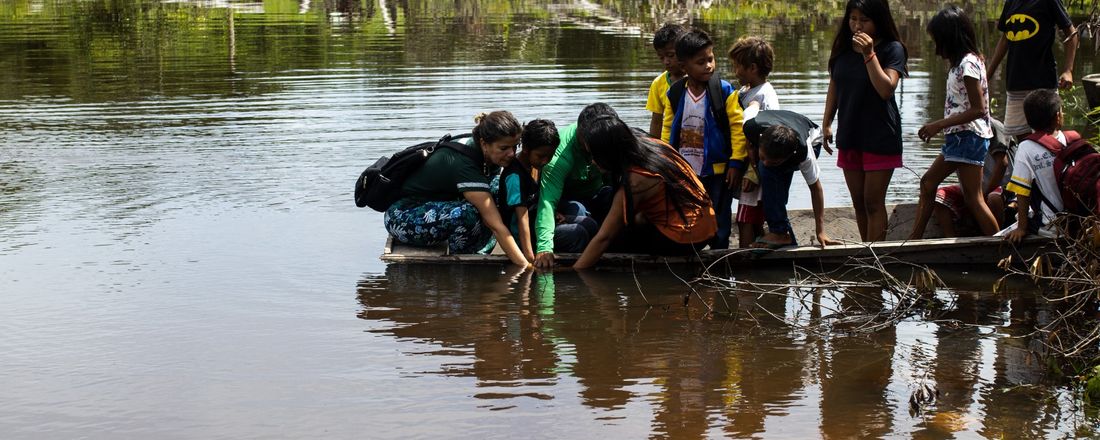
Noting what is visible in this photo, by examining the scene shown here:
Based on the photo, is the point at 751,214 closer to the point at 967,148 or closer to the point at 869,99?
the point at 869,99

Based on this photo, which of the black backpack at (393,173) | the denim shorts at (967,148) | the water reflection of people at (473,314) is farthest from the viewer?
the black backpack at (393,173)

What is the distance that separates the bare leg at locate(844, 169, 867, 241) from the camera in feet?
22.2

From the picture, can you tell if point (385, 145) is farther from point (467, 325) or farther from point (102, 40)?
point (102, 40)

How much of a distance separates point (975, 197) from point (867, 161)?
0.59 metres

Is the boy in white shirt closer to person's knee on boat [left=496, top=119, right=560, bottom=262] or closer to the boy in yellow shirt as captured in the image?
the boy in yellow shirt

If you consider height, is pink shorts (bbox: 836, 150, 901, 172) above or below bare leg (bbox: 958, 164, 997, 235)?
above

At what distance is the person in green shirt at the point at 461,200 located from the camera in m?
6.61

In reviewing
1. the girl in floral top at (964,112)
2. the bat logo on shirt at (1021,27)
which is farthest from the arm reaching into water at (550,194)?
the bat logo on shirt at (1021,27)

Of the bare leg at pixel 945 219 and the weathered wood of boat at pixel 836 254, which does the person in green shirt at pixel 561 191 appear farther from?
the bare leg at pixel 945 219

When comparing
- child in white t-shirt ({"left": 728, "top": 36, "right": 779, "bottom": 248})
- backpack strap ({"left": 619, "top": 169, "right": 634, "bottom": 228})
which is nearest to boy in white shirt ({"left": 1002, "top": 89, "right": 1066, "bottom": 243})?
child in white t-shirt ({"left": 728, "top": 36, "right": 779, "bottom": 248})

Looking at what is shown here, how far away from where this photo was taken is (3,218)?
8.44 meters

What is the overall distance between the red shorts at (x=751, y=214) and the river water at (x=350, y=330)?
0.34m

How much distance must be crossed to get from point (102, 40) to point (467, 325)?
16453 mm

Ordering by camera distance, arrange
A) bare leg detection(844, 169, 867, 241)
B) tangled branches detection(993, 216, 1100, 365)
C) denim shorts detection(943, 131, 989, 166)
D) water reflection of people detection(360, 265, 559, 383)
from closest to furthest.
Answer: tangled branches detection(993, 216, 1100, 365)
water reflection of people detection(360, 265, 559, 383)
denim shorts detection(943, 131, 989, 166)
bare leg detection(844, 169, 867, 241)
